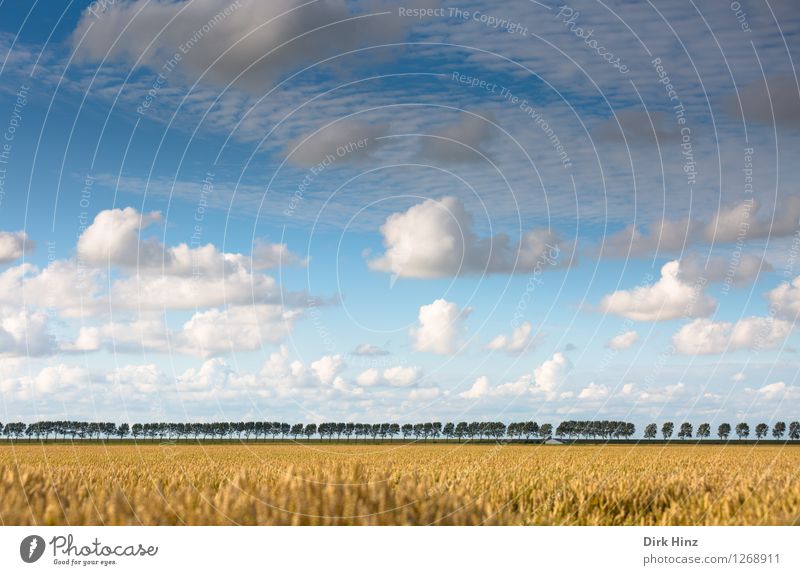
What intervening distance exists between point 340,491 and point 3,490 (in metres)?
6.46

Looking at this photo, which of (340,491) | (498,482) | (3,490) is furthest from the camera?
(498,482)

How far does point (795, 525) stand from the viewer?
35.4ft

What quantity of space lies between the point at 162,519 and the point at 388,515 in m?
3.20

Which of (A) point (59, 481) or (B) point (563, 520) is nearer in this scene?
(B) point (563, 520)

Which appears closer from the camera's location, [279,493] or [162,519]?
[162,519]

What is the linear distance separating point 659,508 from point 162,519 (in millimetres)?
8402

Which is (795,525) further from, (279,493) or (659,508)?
(279,493)

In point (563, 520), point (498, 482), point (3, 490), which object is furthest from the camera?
point (498, 482)

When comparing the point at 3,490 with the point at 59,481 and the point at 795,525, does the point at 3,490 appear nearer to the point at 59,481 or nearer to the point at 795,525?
the point at 59,481
